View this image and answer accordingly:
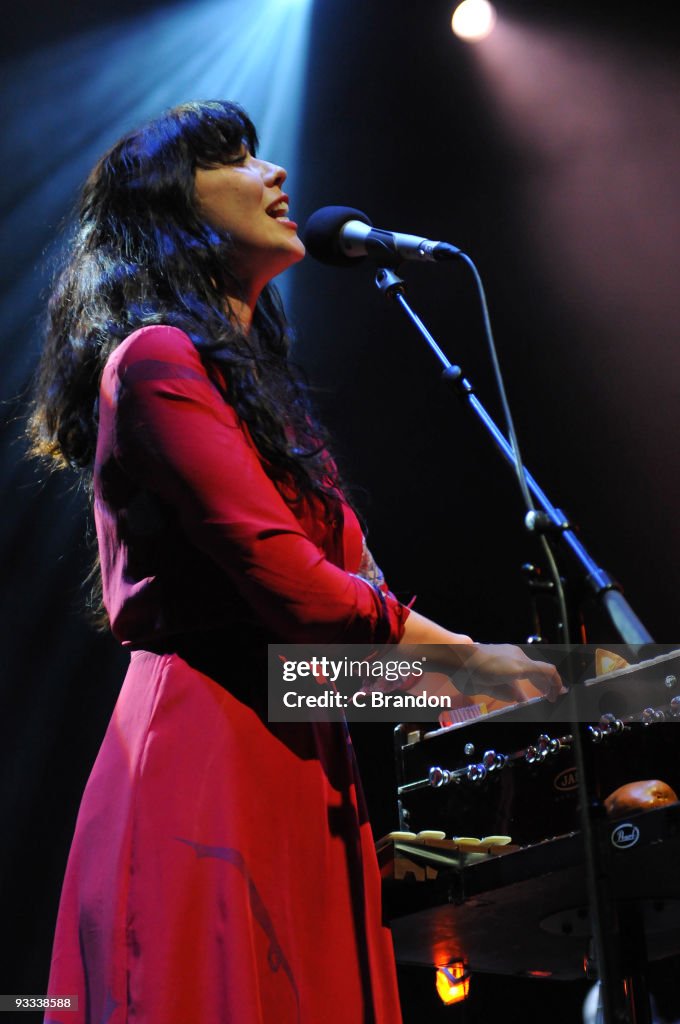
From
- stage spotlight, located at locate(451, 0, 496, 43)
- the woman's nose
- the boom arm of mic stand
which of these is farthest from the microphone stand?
stage spotlight, located at locate(451, 0, 496, 43)

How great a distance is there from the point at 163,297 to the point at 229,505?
510mm

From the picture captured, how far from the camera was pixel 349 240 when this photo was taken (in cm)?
199

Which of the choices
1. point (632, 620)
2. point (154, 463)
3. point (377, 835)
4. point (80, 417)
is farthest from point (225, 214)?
point (377, 835)

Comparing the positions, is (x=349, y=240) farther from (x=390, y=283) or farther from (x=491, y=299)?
(x=491, y=299)

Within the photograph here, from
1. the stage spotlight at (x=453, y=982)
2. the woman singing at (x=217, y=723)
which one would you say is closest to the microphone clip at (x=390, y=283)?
the woman singing at (x=217, y=723)

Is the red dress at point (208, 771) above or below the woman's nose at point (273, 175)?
below

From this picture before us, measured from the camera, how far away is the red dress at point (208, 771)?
113cm

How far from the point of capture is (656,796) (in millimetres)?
1698

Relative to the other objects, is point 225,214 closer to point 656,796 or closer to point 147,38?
point 656,796

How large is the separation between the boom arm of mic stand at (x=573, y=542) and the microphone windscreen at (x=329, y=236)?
0.25 metres

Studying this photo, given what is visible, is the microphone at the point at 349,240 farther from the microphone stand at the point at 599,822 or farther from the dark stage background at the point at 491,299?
the dark stage background at the point at 491,299

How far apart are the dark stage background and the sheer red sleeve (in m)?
2.52

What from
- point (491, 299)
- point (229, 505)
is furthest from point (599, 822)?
point (491, 299)

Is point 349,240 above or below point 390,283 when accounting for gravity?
above
